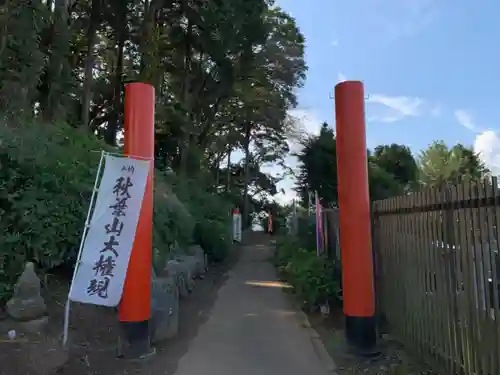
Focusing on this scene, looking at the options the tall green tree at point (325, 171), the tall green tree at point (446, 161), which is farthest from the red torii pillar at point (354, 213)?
the tall green tree at point (446, 161)

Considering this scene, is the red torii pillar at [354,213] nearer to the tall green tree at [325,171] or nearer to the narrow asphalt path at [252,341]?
the narrow asphalt path at [252,341]

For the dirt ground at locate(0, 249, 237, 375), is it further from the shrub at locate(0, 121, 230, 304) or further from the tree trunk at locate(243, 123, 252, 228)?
the tree trunk at locate(243, 123, 252, 228)

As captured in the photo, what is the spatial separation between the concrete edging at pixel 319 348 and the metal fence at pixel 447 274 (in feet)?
3.28

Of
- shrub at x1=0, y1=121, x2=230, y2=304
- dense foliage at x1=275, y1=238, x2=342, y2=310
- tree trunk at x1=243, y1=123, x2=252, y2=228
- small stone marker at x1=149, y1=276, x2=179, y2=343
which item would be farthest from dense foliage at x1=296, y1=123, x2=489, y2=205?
tree trunk at x1=243, y1=123, x2=252, y2=228

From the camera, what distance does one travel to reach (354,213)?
6.18 metres

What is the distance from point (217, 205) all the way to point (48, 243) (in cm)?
1435

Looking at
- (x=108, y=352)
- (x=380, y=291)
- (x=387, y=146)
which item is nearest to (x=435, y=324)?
(x=380, y=291)

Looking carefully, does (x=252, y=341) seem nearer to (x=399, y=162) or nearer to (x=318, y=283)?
(x=318, y=283)

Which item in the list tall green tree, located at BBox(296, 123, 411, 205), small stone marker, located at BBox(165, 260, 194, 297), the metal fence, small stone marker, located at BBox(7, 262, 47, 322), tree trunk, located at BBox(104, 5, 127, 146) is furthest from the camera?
tall green tree, located at BBox(296, 123, 411, 205)

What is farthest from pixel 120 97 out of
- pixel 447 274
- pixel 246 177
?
pixel 246 177

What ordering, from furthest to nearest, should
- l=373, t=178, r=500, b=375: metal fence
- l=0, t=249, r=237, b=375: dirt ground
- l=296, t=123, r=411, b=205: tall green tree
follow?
l=296, t=123, r=411, b=205: tall green tree, l=0, t=249, r=237, b=375: dirt ground, l=373, t=178, r=500, b=375: metal fence

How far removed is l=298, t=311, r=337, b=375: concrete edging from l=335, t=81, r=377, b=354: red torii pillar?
381mm

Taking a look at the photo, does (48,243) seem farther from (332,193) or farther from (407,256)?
(332,193)

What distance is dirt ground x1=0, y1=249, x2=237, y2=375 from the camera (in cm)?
502
